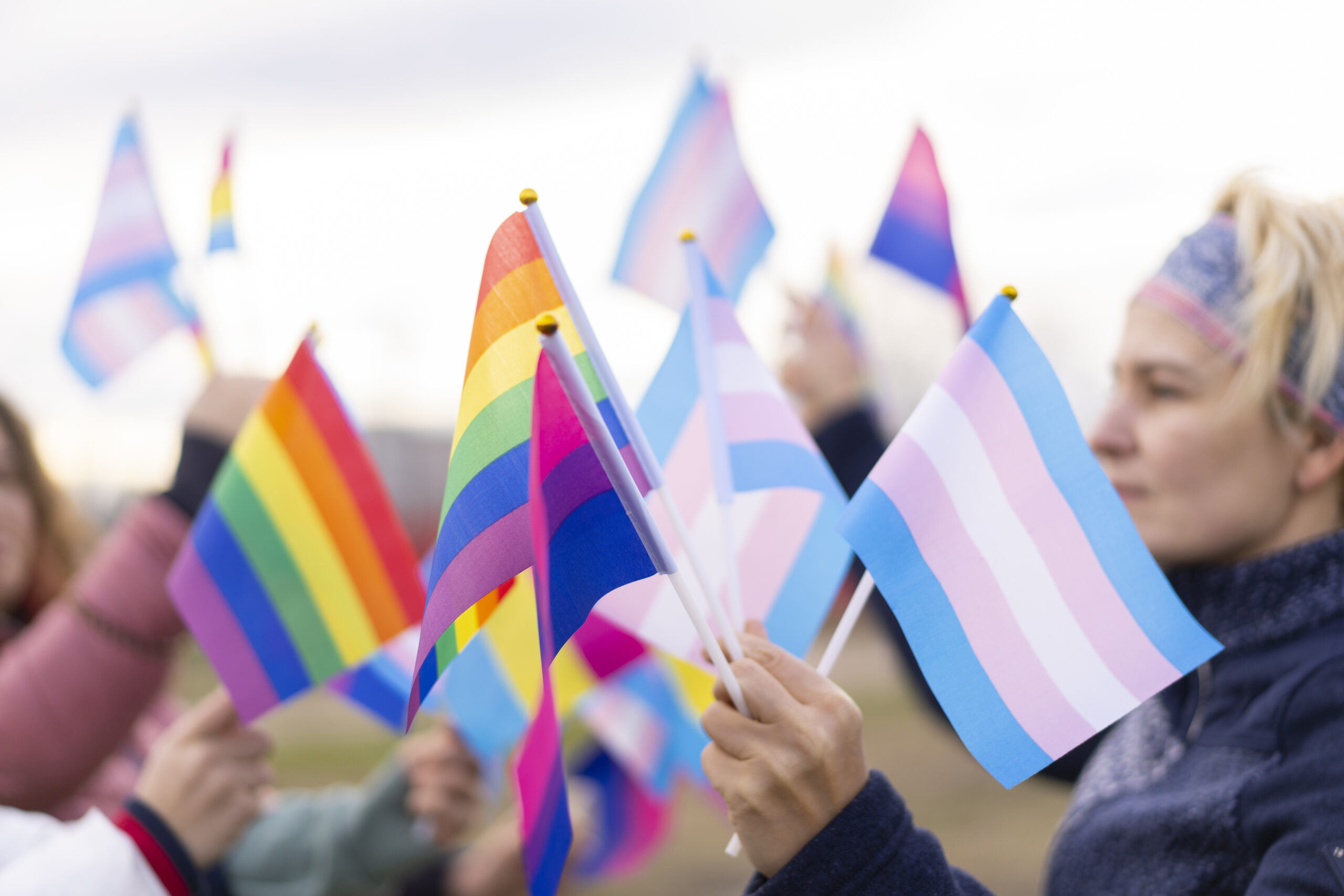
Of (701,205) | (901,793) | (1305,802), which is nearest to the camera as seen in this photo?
(1305,802)

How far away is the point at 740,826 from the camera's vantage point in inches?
40.9

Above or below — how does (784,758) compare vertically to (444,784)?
above

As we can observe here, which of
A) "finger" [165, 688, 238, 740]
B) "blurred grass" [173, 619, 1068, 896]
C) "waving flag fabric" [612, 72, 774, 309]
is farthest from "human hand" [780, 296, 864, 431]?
"finger" [165, 688, 238, 740]

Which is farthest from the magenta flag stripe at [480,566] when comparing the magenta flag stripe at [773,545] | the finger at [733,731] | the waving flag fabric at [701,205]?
the waving flag fabric at [701,205]

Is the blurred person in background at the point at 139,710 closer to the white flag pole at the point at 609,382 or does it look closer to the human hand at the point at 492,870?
the human hand at the point at 492,870

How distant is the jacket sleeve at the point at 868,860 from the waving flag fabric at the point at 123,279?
204 cm

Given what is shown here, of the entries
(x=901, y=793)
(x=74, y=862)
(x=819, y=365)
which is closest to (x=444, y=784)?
(x=74, y=862)

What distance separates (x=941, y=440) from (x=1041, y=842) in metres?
6.70

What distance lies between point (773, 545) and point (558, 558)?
1.69 ft

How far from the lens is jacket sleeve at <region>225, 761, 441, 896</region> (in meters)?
2.57

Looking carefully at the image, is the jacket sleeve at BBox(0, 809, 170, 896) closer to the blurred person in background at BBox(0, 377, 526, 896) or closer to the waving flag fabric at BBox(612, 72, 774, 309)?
the blurred person in background at BBox(0, 377, 526, 896)

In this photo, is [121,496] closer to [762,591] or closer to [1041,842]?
[1041,842]

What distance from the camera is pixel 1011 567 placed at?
3.84ft

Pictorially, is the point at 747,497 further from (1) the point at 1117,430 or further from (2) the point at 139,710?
(2) the point at 139,710
